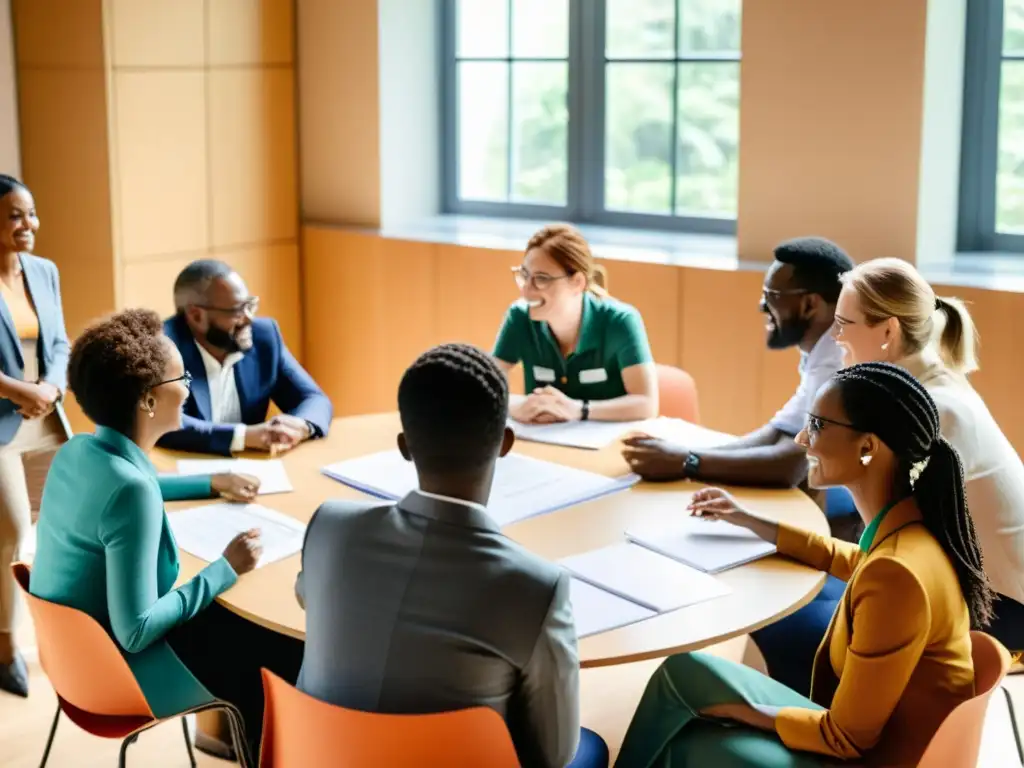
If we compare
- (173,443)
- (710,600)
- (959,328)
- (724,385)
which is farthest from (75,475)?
(724,385)

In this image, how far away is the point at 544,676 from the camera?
1956 millimetres

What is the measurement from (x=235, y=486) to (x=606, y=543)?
0.90 m

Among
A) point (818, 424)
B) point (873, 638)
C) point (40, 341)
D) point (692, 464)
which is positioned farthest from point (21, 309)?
point (873, 638)

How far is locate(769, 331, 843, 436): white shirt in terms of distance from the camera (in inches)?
136

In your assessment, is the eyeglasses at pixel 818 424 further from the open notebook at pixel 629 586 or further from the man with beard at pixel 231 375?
the man with beard at pixel 231 375

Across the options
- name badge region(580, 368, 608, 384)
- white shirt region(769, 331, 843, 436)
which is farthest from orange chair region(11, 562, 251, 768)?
name badge region(580, 368, 608, 384)

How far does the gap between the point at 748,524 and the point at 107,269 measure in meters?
3.83

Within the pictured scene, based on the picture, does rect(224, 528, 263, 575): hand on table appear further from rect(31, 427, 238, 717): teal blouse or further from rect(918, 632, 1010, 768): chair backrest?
rect(918, 632, 1010, 768): chair backrest

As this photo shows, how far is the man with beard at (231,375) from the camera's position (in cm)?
356

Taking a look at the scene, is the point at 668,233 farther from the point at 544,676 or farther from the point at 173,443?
the point at 544,676

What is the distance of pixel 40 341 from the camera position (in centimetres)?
420

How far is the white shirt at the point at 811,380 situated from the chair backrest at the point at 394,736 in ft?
5.60

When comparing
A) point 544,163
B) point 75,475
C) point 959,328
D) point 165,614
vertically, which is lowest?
point 165,614

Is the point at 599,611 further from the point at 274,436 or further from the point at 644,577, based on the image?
the point at 274,436
